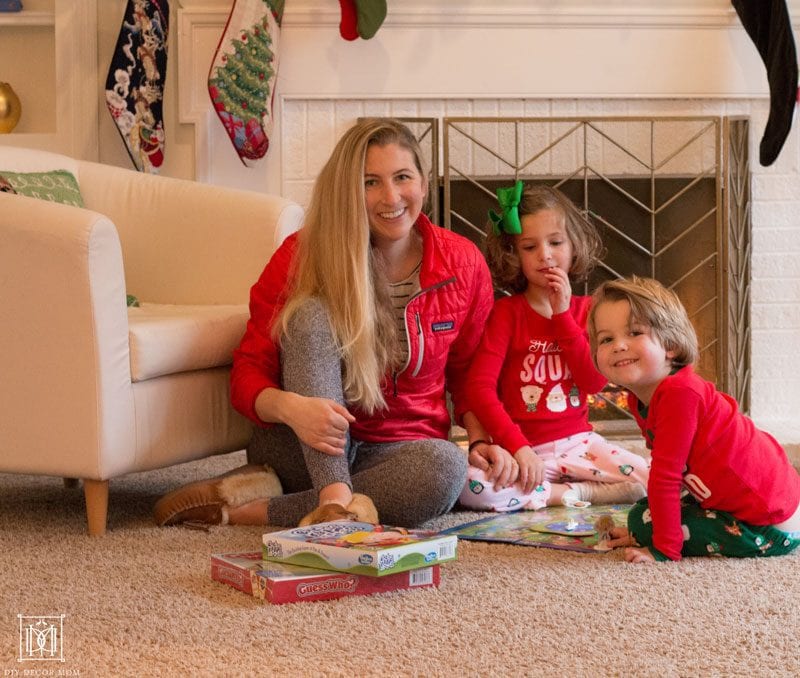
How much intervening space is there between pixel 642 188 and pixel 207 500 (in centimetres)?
174

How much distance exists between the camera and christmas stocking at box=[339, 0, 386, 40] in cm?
293

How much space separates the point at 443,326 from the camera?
76.1 inches

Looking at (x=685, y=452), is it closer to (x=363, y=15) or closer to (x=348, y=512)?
(x=348, y=512)

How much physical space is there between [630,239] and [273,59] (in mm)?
1099

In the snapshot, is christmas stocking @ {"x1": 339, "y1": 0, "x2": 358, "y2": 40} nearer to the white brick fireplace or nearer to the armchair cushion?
the white brick fireplace

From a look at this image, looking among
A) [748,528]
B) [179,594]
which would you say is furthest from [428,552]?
[748,528]

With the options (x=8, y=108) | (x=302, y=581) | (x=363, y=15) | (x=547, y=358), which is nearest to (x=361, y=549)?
(x=302, y=581)

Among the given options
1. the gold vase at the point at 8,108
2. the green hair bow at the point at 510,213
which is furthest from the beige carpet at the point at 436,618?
the gold vase at the point at 8,108

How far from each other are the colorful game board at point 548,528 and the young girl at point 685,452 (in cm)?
11

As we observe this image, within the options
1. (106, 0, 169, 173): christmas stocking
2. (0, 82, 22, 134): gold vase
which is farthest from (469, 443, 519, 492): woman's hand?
(0, 82, 22, 134): gold vase

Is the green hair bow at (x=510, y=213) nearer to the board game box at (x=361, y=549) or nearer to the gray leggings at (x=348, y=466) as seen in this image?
the gray leggings at (x=348, y=466)

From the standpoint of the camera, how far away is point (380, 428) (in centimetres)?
192

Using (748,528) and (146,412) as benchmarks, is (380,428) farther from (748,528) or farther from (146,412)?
(748,528)

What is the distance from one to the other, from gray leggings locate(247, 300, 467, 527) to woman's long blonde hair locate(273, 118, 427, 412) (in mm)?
27
